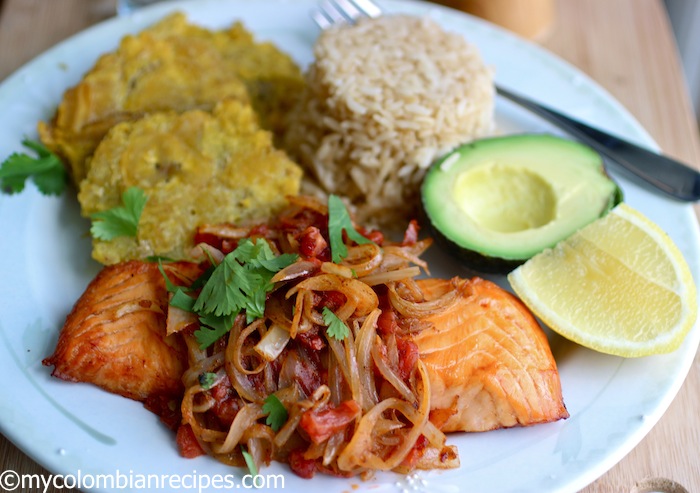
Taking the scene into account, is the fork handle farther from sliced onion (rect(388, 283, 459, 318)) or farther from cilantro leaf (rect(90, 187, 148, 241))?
cilantro leaf (rect(90, 187, 148, 241))

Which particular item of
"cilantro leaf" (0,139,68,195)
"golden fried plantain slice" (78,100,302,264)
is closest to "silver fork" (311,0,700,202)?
"golden fried plantain slice" (78,100,302,264)

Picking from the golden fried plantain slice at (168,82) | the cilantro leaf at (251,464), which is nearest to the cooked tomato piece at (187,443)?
the cilantro leaf at (251,464)

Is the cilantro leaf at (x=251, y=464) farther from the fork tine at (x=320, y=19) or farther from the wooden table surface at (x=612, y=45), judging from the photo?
the wooden table surface at (x=612, y=45)

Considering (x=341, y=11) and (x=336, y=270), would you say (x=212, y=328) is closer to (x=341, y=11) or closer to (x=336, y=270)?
(x=336, y=270)

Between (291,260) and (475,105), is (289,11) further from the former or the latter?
(291,260)

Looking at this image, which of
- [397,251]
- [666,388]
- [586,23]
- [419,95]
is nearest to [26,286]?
[397,251]
